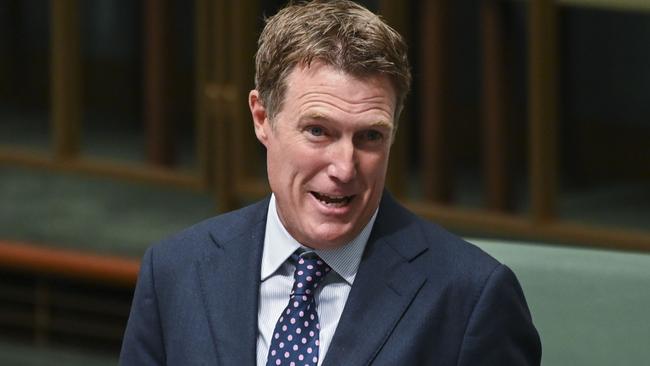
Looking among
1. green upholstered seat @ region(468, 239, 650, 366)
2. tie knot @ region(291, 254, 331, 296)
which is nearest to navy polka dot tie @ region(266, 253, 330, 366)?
tie knot @ region(291, 254, 331, 296)

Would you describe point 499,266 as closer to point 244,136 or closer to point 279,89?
point 279,89

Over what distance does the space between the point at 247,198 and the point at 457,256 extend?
2726 millimetres

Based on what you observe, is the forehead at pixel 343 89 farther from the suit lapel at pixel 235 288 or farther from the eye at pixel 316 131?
the suit lapel at pixel 235 288

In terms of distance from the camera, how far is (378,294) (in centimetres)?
231

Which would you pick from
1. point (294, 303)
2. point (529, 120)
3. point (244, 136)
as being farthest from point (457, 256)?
point (244, 136)

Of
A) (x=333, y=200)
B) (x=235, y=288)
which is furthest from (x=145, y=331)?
(x=333, y=200)

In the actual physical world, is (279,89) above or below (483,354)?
above

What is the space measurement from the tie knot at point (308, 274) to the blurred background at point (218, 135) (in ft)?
7.18

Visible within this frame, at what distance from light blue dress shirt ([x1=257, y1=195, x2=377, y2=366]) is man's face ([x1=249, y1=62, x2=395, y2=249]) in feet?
0.11

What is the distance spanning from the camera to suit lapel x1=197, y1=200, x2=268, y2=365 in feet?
7.61

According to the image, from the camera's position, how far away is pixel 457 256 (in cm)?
229

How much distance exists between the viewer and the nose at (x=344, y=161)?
220 centimetres

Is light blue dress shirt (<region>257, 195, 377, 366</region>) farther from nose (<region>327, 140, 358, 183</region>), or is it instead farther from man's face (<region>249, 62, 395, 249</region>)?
nose (<region>327, 140, 358, 183</region>)

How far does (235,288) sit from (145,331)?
160 millimetres
